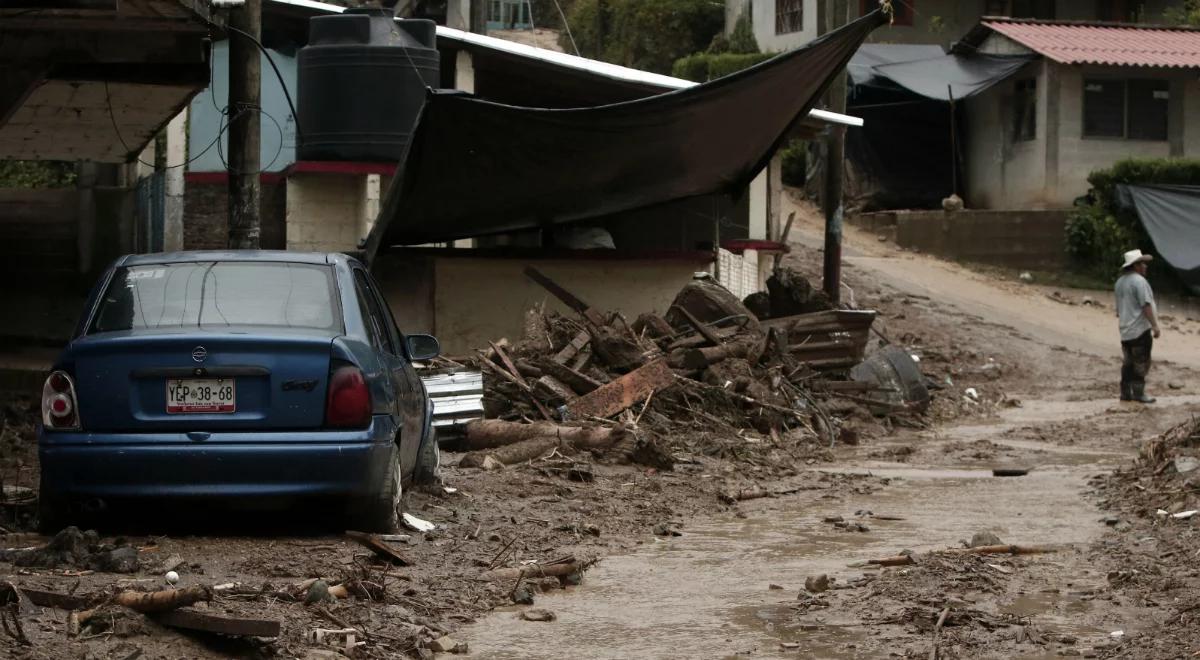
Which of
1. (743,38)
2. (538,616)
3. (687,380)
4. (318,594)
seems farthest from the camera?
(743,38)

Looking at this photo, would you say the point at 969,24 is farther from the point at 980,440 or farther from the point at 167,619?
the point at 167,619

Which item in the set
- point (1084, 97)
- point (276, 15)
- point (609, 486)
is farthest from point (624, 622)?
point (1084, 97)

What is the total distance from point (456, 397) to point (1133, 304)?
32.3 feet

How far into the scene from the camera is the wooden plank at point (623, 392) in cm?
1362

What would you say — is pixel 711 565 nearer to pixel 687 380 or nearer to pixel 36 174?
pixel 687 380

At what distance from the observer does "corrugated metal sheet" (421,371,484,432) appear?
42.2ft

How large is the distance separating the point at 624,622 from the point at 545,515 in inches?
114

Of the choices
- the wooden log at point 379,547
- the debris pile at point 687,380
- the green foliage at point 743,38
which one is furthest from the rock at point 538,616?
the green foliage at point 743,38

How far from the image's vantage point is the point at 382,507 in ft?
26.6

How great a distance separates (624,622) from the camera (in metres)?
6.97

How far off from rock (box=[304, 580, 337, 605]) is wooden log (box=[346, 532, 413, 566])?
1019 mm

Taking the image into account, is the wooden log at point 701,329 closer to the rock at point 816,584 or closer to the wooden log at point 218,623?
the rock at point 816,584

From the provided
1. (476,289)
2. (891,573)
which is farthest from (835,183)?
(891,573)

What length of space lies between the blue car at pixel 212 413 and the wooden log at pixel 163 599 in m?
1.76
